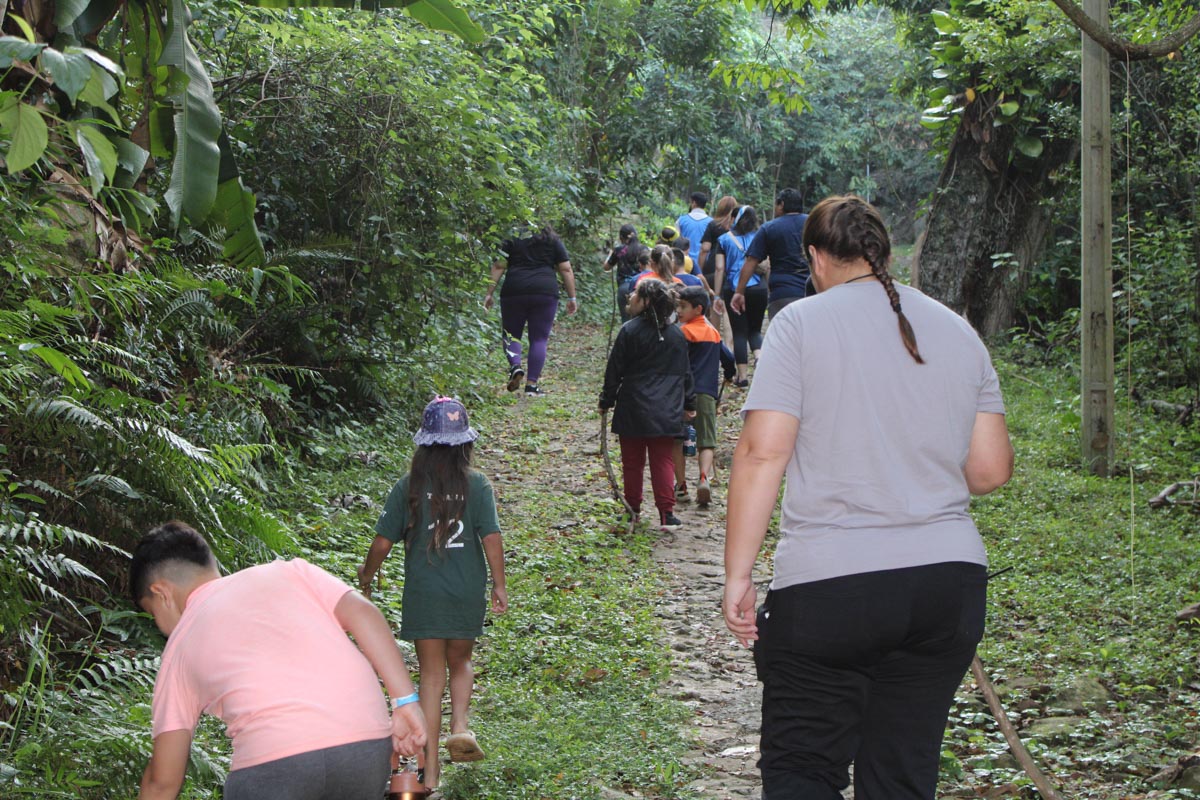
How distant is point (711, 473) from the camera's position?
11523 millimetres

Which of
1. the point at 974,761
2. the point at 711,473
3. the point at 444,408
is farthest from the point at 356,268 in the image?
the point at 974,761

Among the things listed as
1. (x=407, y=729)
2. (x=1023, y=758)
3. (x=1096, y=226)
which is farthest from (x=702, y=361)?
(x=407, y=729)

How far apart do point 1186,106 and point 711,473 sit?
21.5 feet

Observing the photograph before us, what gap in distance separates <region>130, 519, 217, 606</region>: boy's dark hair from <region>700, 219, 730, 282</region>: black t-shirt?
13.0 m

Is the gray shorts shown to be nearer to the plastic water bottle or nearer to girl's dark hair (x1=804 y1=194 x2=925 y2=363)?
girl's dark hair (x1=804 y1=194 x2=925 y2=363)

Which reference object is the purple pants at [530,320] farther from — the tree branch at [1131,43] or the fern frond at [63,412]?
the fern frond at [63,412]

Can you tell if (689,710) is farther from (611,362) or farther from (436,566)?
(611,362)

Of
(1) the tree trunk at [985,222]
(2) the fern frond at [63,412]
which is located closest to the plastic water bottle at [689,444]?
(2) the fern frond at [63,412]

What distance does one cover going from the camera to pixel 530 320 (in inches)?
566

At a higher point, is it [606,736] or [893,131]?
[893,131]

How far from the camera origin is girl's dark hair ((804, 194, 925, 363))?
375 centimetres

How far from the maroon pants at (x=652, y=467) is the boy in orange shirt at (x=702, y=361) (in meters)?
0.88

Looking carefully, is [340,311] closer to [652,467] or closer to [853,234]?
[652,467]

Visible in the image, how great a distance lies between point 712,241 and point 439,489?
38.0 ft
